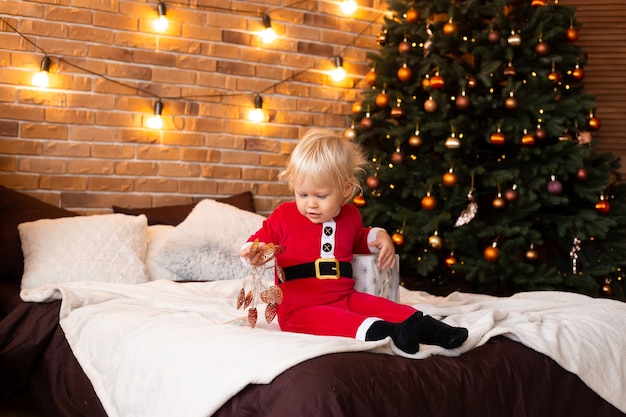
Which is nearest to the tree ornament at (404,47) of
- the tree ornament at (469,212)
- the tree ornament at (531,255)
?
the tree ornament at (469,212)

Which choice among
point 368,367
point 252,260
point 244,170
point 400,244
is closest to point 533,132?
point 400,244

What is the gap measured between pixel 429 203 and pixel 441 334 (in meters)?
1.87

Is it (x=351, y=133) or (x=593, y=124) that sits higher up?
(x=593, y=124)

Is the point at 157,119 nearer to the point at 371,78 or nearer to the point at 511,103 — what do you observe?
the point at 371,78

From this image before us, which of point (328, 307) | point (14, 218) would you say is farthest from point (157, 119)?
point (328, 307)

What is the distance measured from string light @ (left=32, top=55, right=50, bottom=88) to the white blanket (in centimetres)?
125

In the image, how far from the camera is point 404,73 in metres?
3.84

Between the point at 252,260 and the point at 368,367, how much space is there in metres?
0.55

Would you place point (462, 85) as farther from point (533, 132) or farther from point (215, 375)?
point (215, 375)

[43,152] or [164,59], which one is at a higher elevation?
[164,59]

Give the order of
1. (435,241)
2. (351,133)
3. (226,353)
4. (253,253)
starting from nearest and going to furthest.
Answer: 1. (226,353)
2. (253,253)
3. (435,241)
4. (351,133)

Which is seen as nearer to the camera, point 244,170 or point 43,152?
point 43,152

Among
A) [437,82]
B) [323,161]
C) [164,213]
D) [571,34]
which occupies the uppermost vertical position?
[571,34]

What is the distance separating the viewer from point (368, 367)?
1571 mm
